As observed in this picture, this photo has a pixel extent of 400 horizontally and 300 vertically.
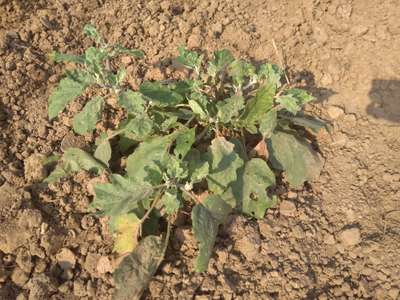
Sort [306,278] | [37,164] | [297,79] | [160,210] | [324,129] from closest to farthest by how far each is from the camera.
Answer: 1. [306,278]
2. [160,210]
3. [37,164]
4. [324,129]
5. [297,79]

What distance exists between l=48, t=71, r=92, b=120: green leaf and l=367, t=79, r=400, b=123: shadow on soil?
6.22 ft

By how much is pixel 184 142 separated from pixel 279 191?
680mm

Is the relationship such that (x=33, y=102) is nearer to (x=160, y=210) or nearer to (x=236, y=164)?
(x=160, y=210)

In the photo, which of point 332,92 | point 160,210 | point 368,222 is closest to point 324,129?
point 332,92

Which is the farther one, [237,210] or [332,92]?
[332,92]

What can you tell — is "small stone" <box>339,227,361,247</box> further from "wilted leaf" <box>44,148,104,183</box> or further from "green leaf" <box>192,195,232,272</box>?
"wilted leaf" <box>44,148,104,183</box>

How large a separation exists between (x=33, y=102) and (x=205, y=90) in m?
1.19

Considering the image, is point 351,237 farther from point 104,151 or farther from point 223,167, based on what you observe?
point 104,151

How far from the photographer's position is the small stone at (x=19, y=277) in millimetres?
2678

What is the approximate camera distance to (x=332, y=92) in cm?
348

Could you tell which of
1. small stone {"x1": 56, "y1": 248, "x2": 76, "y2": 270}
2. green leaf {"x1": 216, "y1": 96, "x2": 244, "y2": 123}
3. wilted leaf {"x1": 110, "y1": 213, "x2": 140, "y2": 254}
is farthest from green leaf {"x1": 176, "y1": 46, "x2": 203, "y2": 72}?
small stone {"x1": 56, "y1": 248, "x2": 76, "y2": 270}

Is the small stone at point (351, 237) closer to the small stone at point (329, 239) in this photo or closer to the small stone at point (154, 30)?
the small stone at point (329, 239)

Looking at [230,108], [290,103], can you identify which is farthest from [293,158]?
[230,108]

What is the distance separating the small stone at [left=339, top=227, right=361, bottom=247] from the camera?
2.79 m
